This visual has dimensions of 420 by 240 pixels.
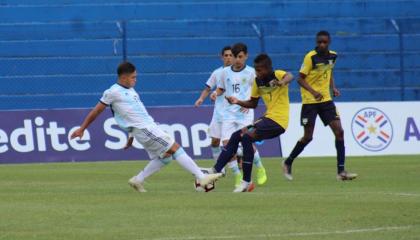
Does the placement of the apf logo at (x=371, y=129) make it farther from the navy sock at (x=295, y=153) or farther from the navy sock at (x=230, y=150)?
the navy sock at (x=230, y=150)

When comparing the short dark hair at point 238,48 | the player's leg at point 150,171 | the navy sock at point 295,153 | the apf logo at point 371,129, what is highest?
the short dark hair at point 238,48

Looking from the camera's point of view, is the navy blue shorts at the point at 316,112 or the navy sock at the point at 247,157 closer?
the navy sock at the point at 247,157

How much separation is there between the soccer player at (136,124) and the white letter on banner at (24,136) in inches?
359

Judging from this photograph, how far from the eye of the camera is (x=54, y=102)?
2850 cm

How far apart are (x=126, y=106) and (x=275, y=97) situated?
2.20 metres

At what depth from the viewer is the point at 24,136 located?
76.9 ft

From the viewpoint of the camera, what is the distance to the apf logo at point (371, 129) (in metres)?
24.6

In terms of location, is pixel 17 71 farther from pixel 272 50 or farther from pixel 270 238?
pixel 270 238

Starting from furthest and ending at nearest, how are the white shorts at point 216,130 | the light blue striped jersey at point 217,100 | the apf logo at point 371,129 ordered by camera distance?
the apf logo at point 371,129 < the white shorts at point 216,130 < the light blue striped jersey at point 217,100

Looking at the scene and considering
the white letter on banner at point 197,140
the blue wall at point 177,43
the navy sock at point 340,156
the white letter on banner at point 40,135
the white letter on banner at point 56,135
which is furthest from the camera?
the blue wall at point 177,43

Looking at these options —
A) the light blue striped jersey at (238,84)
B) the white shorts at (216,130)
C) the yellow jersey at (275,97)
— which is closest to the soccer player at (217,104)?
the white shorts at (216,130)

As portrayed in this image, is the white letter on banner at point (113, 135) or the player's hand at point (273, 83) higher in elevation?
the player's hand at point (273, 83)

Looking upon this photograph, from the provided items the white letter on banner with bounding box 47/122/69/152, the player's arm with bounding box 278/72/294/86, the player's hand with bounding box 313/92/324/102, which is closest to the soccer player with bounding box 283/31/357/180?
→ the player's hand with bounding box 313/92/324/102

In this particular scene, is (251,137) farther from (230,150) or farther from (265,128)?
(230,150)
